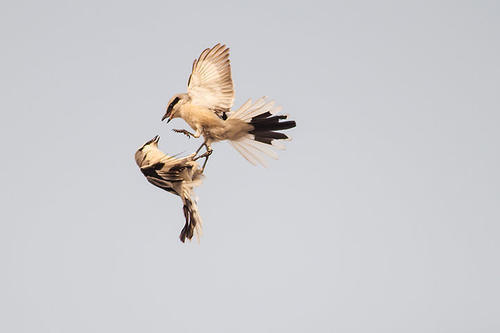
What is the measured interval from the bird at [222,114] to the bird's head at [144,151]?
0.17 meters

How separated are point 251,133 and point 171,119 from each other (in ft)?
1.24

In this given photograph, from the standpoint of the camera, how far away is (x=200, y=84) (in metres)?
3.20

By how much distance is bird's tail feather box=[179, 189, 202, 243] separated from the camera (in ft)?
10.4

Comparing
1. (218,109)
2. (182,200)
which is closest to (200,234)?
(182,200)

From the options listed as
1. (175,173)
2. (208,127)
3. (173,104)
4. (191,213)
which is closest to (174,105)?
(173,104)

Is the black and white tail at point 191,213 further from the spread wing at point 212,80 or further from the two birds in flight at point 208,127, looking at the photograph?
the spread wing at point 212,80

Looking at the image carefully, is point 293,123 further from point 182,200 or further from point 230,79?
point 182,200

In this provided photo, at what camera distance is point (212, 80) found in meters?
3.19

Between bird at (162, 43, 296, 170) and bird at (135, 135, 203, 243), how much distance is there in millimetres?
83

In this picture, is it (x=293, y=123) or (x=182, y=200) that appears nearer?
(x=293, y=123)

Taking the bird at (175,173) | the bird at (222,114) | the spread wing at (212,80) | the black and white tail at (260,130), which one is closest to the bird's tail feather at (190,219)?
the bird at (175,173)

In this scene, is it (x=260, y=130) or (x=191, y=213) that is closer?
Result: (x=260, y=130)

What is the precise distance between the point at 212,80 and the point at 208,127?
Result: 0.26 metres

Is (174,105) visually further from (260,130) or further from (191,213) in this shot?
(191,213)
